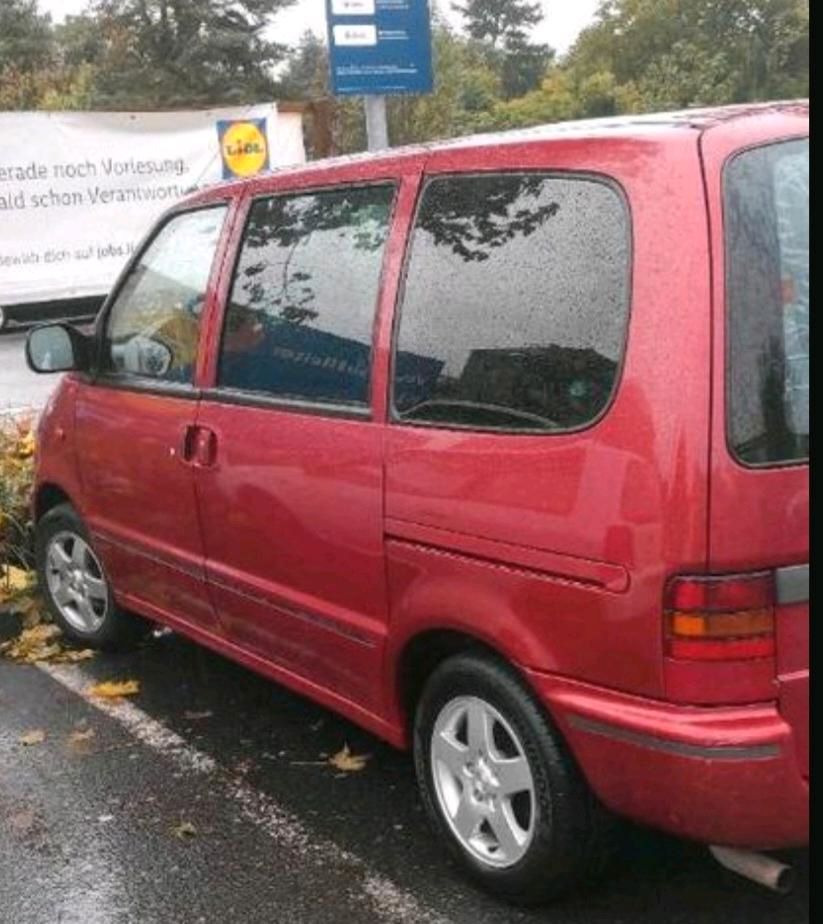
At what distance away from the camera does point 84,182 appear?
43.7 ft

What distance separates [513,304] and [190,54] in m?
43.6

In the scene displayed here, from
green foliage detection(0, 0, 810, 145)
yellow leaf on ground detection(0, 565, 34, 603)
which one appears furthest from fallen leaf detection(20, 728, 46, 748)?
green foliage detection(0, 0, 810, 145)

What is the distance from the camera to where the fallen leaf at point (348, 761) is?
12.2 ft

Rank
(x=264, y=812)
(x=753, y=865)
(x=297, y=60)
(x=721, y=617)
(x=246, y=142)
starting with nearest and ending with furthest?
(x=721, y=617) < (x=753, y=865) < (x=264, y=812) < (x=246, y=142) < (x=297, y=60)

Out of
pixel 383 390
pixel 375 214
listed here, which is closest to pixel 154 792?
pixel 383 390

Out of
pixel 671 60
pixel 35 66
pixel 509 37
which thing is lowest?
pixel 671 60

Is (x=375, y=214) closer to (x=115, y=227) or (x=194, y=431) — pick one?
(x=194, y=431)

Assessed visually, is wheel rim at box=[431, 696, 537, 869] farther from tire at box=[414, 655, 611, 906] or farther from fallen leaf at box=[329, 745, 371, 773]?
fallen leaf at box=[329, 745, 371, 773]

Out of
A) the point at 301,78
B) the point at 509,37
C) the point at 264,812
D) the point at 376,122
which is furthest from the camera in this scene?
the point at 509,37

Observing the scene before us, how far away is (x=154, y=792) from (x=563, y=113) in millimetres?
38785

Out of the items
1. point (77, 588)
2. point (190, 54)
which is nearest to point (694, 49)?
point (190, 54)

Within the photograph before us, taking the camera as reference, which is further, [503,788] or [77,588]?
[77,588]

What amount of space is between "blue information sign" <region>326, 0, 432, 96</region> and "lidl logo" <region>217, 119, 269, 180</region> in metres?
5.09

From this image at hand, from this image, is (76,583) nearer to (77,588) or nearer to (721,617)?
(77,588)
